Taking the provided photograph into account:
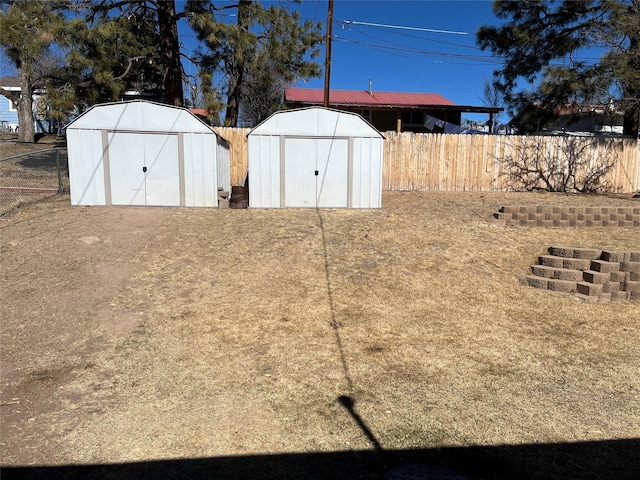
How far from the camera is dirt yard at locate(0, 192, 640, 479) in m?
3.50

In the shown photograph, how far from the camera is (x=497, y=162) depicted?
1603 centimetres

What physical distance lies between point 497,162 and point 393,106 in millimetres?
11307

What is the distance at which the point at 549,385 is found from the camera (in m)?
4.61

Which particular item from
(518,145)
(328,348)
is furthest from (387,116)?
(328,348)

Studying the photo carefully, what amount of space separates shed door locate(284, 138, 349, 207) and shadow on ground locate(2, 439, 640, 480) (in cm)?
902

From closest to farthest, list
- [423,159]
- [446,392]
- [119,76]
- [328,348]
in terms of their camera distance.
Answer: [446,392], [328,348], [119,76], [423,159]

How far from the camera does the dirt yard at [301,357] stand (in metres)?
3.50

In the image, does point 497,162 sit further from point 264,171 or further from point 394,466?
point 394,466

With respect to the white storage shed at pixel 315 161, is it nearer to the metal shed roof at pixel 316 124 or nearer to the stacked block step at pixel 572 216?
the metal shed roof at pixel 316 124

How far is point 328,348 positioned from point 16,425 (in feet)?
9.43

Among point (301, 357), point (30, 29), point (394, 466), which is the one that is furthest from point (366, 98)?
point (394, 466)

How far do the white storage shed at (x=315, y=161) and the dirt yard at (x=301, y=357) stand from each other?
8.26ft

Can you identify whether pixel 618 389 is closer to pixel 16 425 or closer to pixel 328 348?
pixel 328 348

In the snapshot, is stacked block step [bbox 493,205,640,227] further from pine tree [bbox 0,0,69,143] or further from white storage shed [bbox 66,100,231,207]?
pine tree [bbox 0,0,69,143]
